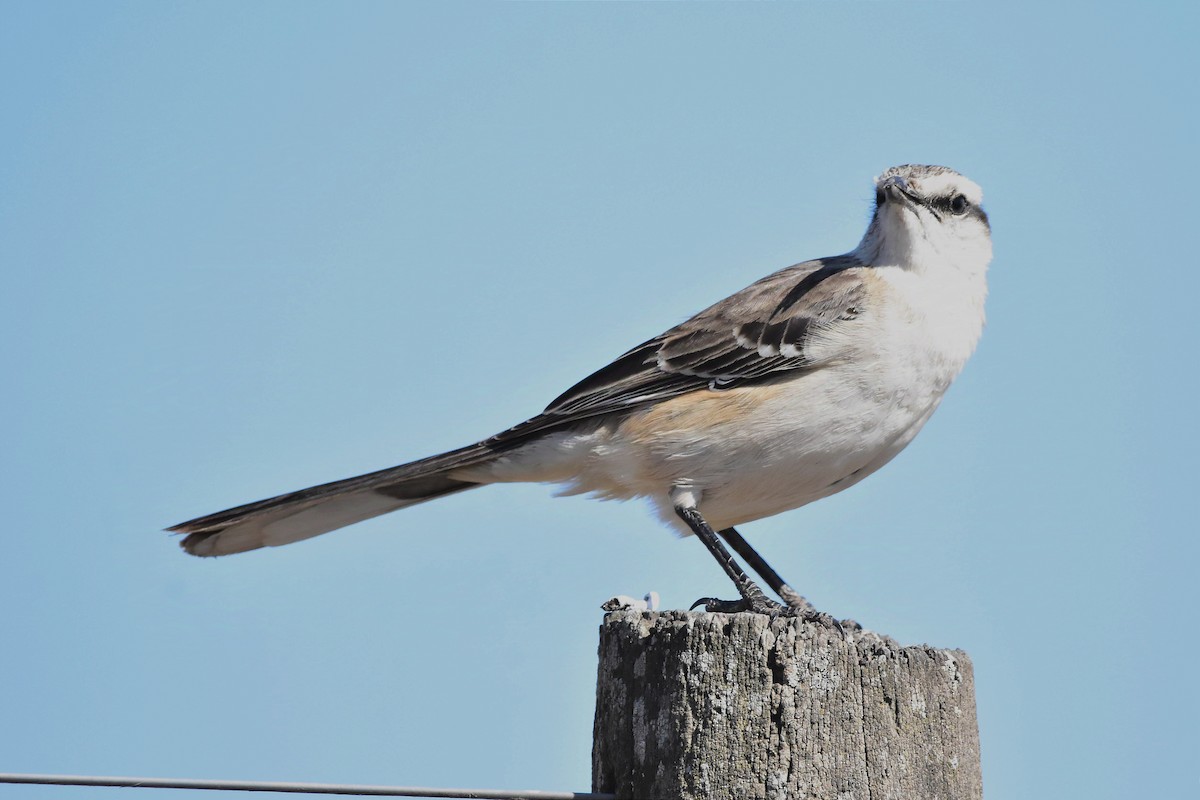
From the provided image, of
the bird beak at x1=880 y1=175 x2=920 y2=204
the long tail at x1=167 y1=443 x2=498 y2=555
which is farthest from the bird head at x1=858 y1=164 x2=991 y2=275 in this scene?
the long tail at x1=167 y1=443 x2=498 y2=555

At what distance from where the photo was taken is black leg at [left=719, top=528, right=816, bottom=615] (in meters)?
5.29

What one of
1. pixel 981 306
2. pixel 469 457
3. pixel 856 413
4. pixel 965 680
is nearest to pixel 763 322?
pixel 856 413

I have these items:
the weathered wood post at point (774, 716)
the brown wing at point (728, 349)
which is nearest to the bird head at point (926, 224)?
the brown wing at point (728, 349)

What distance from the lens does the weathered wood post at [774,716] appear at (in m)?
2.99

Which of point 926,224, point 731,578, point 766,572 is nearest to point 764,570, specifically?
point 766,572

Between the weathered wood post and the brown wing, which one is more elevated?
the brown wing

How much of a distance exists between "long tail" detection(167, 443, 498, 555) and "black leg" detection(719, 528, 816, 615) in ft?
4.17

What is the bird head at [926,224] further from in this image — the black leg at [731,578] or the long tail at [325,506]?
the long tail at [325,506]

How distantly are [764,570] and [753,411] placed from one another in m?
0.92

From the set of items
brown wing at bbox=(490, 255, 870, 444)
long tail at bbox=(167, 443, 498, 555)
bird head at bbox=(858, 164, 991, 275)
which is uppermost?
bird head at bbox=(858, 164, 991, 275)

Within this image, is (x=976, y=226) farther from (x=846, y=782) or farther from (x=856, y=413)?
(x=846, y=782)

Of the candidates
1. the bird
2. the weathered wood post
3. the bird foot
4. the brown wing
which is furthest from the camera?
→ the brown wing

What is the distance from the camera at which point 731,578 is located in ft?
16.6

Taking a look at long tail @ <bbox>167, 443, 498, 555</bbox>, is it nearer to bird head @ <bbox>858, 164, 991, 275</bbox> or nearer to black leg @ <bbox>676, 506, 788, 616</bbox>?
black leg @ <bbox>676, 506, 788, 616</bbox>
